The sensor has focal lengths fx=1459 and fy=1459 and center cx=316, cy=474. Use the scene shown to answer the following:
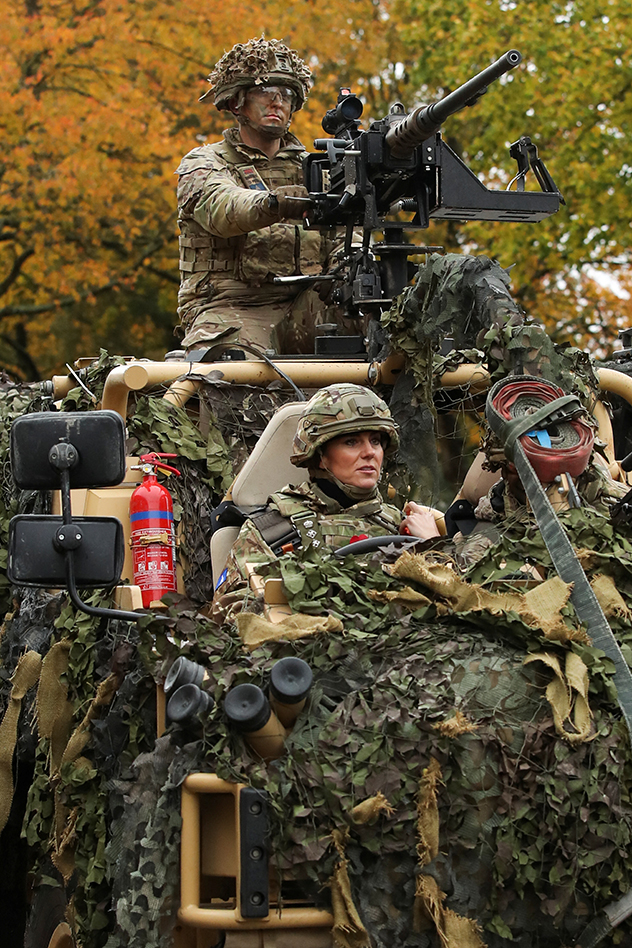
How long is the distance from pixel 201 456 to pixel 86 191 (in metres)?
14.0

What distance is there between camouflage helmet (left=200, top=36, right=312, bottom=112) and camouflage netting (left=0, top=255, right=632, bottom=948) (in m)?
4.07

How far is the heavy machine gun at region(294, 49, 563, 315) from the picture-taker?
20.4 feet

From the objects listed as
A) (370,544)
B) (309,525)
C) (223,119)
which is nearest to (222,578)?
(309,525)

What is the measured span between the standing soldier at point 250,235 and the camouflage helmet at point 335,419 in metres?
2.08

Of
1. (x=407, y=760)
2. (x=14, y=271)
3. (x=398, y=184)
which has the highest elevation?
(x=398, y=184)

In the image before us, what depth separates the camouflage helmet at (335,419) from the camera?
533 cm

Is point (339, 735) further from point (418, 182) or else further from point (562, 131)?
point (562, 131)

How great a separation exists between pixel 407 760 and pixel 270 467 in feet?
7.32

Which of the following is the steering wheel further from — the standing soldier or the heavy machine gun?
the standing soldier

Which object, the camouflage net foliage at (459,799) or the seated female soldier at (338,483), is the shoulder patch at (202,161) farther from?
the camouflage net foliage at (459,799)

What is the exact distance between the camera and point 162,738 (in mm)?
3898

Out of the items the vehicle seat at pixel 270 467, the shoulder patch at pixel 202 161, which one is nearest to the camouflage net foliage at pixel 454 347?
the vehicle seat at pixel 270 467

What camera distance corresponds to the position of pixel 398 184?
6.43 m

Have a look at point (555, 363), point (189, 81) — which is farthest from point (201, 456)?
→ point (189, 81)
